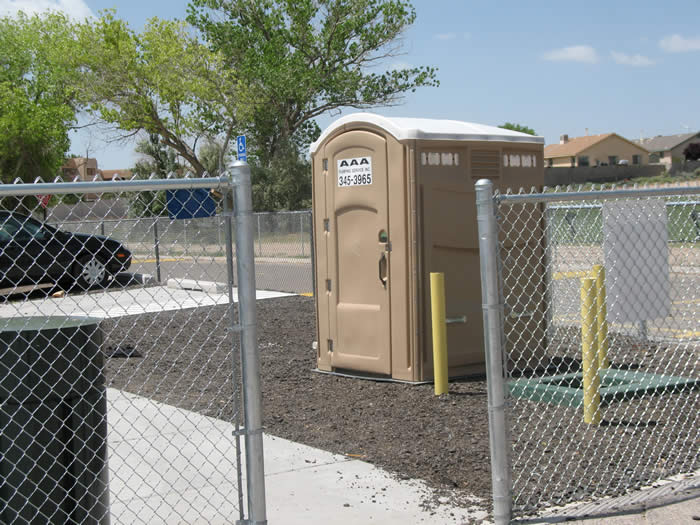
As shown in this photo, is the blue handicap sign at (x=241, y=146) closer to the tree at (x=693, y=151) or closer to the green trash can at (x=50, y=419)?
the green trash can at (x=50, y=419)

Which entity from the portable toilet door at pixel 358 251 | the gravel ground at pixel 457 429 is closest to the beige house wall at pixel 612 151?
the gravel ground at pixel 457 429

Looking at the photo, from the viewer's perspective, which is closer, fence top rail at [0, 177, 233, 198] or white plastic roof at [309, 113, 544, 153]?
fence top rail at [0, 177, 233, 198]

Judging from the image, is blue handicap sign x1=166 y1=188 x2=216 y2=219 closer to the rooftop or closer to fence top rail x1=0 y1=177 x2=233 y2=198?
fence top rail x1=0 y1=177 x2=233 y2=198

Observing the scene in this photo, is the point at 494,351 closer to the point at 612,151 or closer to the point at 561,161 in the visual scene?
the point at 561,161

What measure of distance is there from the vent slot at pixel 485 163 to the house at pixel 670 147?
96.1 meters

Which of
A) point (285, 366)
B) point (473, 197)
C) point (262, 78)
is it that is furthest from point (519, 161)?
point (262, 78)

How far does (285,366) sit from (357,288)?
1559 millimetres

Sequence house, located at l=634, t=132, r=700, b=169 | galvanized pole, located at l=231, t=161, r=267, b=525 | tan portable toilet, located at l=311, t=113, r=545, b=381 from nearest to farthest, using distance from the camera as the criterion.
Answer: galvanized pole, located at l=231, t=161, r=267, b=525, tan portable toilet, located at l=311, t=113, r=545, b=381, house, located at l=634, t=132, r=700, b=169

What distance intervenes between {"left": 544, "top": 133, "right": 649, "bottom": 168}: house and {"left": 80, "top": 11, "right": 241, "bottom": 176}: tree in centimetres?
5951

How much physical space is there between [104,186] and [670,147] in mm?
107709

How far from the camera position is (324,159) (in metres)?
7.39

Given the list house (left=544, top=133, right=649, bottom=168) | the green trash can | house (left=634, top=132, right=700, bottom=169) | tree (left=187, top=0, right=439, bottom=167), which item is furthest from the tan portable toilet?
house (left=634, top=132, right=700, bottom=169)

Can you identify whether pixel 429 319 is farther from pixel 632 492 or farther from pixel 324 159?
pixel 632 492

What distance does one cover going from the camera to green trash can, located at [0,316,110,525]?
308 centimetres
